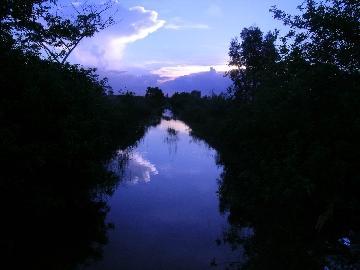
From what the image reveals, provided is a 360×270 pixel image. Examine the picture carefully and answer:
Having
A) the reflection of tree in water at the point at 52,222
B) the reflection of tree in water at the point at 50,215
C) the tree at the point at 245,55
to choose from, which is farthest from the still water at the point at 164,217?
the tree at the point at 245,55

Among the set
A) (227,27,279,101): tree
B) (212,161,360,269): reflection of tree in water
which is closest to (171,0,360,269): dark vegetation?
(212,161,360,269): reflection of tree in water

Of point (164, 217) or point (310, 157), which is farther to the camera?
point (164, 217)

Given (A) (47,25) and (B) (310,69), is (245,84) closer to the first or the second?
(A) (47,25)

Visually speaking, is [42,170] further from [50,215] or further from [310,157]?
[310,157]

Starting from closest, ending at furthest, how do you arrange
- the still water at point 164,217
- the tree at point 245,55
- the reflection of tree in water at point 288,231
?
the reflection of tree in water at point 288,231
the still water at point 164,217
the tree at point 245,55

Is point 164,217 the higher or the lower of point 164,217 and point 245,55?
the lower

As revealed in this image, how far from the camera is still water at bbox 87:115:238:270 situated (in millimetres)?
12859

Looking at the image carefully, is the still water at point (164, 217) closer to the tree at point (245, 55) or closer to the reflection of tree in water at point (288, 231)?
the reflection of tree in water at point (288, 231)

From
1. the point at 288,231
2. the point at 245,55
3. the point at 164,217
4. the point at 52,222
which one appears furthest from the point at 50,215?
the point at 245,55

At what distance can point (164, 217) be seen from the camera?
56.5 feet

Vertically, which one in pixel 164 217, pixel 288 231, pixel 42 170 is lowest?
pixel 164 217

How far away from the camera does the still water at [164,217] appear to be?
42.2 ft

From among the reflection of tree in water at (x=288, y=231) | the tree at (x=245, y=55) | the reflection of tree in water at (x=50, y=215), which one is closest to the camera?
the reflection of tree in water at (x=288, y=231)

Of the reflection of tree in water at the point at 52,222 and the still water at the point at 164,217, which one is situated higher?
the reflection of tree in water at the point at 52,222
